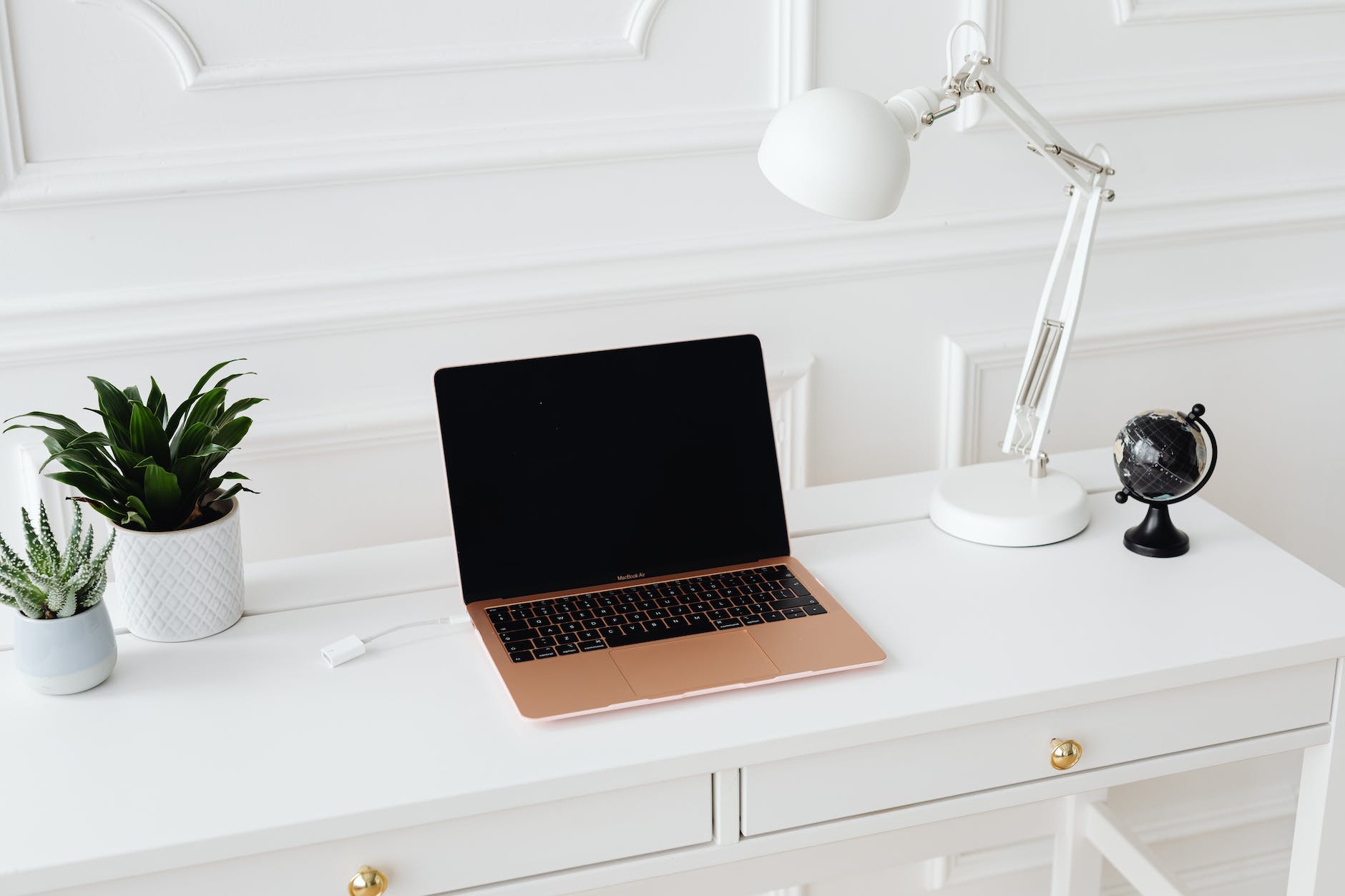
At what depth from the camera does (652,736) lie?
0.97 meters

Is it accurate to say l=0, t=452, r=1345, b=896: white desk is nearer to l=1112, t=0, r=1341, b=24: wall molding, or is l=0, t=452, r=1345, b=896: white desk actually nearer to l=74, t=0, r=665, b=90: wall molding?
l=74, t=0, r=665, b=90: wall molding

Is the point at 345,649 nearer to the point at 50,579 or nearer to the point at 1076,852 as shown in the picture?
the point at 50,579

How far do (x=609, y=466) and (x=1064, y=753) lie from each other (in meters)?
0.47

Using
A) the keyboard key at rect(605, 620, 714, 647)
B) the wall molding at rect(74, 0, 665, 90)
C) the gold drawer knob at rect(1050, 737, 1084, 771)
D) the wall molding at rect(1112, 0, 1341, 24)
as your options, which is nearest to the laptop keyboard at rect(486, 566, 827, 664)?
the keyboard key at rect(605, 620, 714, 647)

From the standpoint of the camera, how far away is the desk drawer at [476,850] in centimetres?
90

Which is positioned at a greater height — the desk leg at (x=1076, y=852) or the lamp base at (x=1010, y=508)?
the lamp base at (x=1010, y=508)

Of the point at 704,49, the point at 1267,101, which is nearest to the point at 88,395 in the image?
the point at 704,49

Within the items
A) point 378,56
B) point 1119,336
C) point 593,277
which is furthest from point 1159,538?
point 378,56

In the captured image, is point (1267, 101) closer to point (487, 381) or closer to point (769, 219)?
point (769, 219)

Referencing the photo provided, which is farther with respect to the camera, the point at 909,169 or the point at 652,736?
the point at 909,169

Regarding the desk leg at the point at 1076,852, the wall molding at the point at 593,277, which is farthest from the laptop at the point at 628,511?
the desk leg at the point at 1076,852

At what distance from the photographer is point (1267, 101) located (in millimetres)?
1530

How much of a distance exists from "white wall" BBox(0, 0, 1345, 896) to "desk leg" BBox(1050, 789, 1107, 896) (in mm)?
448

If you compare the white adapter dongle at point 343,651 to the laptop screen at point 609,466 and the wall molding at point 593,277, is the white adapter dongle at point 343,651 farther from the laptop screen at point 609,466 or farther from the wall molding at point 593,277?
the wall molding at point 593,277
